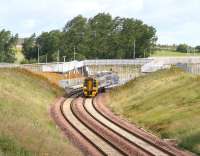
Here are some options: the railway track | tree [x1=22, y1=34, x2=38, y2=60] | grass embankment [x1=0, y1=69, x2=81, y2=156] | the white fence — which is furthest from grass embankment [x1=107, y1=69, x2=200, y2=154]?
tree [x1=22, y1=34, x2=38, y2=60]

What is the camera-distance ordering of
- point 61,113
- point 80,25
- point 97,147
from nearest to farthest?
1. point 97,147
2. point 61,113
3. point 80,25

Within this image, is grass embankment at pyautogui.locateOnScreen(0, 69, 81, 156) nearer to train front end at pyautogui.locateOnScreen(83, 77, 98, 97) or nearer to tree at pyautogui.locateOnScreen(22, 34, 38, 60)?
train front end at pyautogui.locateOnScreen(83, 77, 98, 97)

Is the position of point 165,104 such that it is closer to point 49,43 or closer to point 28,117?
point 28,117

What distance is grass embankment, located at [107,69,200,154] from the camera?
43.0 m

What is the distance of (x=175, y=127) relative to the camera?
4434 centimetres

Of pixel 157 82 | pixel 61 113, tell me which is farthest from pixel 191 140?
pixel 157 82

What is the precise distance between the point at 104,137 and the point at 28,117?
797 cm

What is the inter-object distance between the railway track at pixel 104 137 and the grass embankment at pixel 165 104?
217 centimetres

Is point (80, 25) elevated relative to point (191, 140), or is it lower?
elevated

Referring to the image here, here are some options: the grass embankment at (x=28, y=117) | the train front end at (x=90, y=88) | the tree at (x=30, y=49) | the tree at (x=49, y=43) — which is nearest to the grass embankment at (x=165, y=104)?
the train front end at (x=90, y=88)

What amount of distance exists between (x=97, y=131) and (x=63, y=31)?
134486 mm

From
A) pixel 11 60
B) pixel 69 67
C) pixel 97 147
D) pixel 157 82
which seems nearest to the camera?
pixel 97 147

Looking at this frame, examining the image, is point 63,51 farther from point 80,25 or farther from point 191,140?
point 191,140

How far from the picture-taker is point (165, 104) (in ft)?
194
